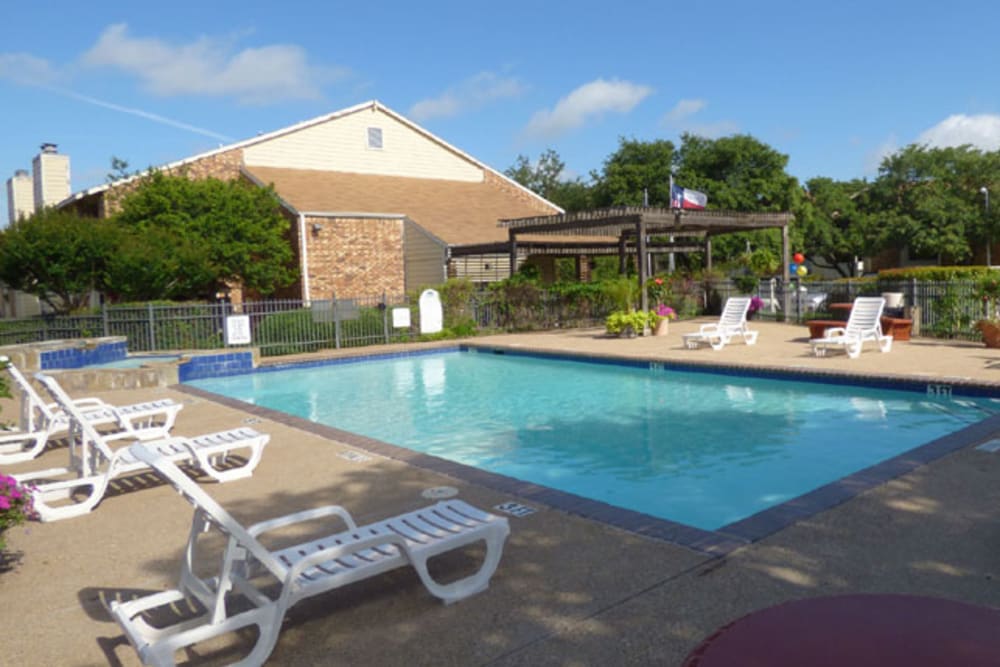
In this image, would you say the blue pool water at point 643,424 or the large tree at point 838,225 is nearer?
the blue pool water at point 643,424

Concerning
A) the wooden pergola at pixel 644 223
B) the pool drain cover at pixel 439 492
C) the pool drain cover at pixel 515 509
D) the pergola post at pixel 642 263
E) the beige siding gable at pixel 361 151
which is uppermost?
the beige siding gable at pixel 361 151

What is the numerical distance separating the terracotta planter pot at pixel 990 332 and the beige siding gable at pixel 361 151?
22.2 meters

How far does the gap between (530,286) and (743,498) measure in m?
15.2

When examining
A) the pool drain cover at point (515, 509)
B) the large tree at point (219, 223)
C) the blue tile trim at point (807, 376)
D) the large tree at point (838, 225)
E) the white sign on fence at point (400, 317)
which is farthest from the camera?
the large tree at point (838, 225)

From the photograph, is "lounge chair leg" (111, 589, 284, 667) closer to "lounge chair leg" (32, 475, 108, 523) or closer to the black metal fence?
"lounge chair leg" (32, 475, 108, 523)

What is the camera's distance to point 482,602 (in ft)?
11.8

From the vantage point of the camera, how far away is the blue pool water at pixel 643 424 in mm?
6816

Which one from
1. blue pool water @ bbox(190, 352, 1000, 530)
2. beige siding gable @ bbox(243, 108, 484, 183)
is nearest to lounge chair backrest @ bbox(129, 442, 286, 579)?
blue pool water @ bbox(190, 352, 1000, 530)

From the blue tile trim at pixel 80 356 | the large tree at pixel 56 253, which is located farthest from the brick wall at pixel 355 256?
the blue tile trim at pixel 80 356

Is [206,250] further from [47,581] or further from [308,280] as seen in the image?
[47,581]

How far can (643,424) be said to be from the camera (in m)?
9.53

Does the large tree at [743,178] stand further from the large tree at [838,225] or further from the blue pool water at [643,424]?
the blue pool water at [643,424]

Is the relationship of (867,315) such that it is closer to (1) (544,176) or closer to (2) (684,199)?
(2) (684,199)

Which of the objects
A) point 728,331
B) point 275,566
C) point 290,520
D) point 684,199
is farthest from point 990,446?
point 684,199
